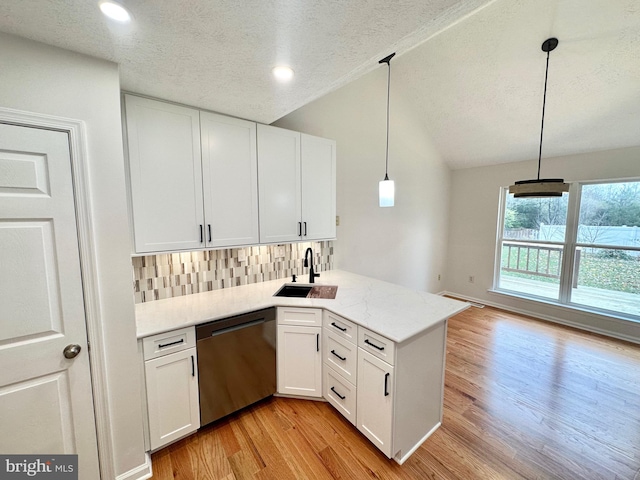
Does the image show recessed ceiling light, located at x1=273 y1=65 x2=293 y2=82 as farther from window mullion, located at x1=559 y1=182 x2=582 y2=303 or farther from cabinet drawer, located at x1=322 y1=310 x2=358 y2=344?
window mullion, located at x1=559 y1=182 x2=582 y2=303

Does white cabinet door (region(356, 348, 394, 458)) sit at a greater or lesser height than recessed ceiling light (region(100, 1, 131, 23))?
lesser

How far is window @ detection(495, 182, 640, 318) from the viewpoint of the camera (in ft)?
10.7

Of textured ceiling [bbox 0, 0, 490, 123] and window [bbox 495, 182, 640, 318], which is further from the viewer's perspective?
window [bbox 495, 182, 640, 318]

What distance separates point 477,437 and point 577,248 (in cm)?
338

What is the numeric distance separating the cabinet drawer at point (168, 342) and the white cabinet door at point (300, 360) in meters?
0.67

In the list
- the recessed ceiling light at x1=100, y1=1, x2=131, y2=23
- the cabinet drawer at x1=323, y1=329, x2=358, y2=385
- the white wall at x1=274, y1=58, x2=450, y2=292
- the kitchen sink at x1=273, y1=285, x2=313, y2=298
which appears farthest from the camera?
the white wall at x1=274, y1=58, x2=450, y2=292

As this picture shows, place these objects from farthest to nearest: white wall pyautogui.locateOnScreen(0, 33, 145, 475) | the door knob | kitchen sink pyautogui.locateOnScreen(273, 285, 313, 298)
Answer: kitchen sink pyautogui.locateOnScreen(273, 285, 313, 298), the door knob, white wall pyautogui.locateOnScreen(0, 33, 145, 475)

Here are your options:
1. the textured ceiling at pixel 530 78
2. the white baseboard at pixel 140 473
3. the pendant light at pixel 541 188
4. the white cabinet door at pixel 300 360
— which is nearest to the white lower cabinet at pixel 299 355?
the white cabinet door at pixel 300 360

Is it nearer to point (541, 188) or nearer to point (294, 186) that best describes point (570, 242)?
point (541, 188)

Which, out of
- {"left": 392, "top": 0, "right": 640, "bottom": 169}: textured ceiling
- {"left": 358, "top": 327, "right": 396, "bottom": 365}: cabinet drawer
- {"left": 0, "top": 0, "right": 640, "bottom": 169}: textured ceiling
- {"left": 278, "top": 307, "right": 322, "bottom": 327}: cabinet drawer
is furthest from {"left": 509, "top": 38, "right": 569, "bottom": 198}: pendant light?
{"left": 278, "top": 307, "right": 322, "bottom": 327}: cabinet drawer

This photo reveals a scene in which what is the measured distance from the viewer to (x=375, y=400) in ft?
5.35

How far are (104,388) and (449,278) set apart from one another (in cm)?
527

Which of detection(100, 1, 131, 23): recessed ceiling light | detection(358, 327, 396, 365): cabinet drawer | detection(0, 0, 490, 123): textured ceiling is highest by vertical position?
detection(0, 0, 490, 123): textured ceiling

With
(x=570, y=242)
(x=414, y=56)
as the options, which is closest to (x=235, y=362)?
(x=414, y=56)
